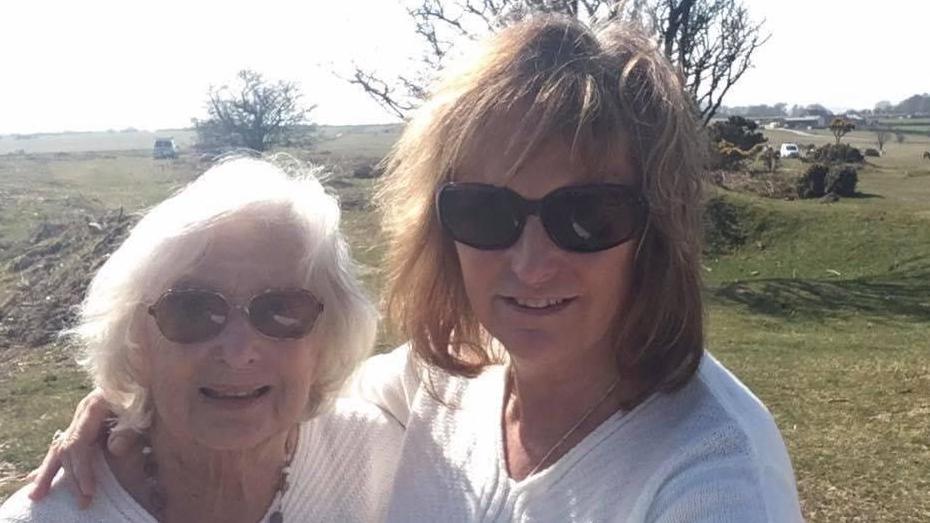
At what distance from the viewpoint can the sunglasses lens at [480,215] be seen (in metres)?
2.02

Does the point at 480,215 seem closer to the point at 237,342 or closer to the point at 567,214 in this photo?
the point at 567,214

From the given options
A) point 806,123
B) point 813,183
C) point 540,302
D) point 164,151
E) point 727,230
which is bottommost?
point 806,123

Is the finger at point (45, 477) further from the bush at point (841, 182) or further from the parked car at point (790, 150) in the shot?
the parked car at point (790, 150)

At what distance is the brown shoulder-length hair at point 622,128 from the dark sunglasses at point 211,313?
1.48ft

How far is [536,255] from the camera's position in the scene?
79.7 inches

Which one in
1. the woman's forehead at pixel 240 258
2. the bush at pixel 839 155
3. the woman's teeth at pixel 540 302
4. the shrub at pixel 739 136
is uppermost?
the woman's forehead at pixel 240 258

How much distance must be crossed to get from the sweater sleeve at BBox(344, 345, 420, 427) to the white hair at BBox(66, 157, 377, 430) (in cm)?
26

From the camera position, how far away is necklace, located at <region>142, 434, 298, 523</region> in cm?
230

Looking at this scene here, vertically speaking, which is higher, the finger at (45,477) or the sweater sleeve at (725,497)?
the sweater sleeve at (725,497)

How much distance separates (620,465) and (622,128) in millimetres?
655

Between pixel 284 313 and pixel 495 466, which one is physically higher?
pixel 284 313

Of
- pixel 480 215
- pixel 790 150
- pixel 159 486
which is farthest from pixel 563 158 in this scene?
pixel 790 150

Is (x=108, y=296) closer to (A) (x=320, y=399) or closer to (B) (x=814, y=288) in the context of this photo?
(A) (x=320, y=399)

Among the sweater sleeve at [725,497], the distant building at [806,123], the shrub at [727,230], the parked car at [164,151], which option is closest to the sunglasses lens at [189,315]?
the sweater sleeve at [725,497]
